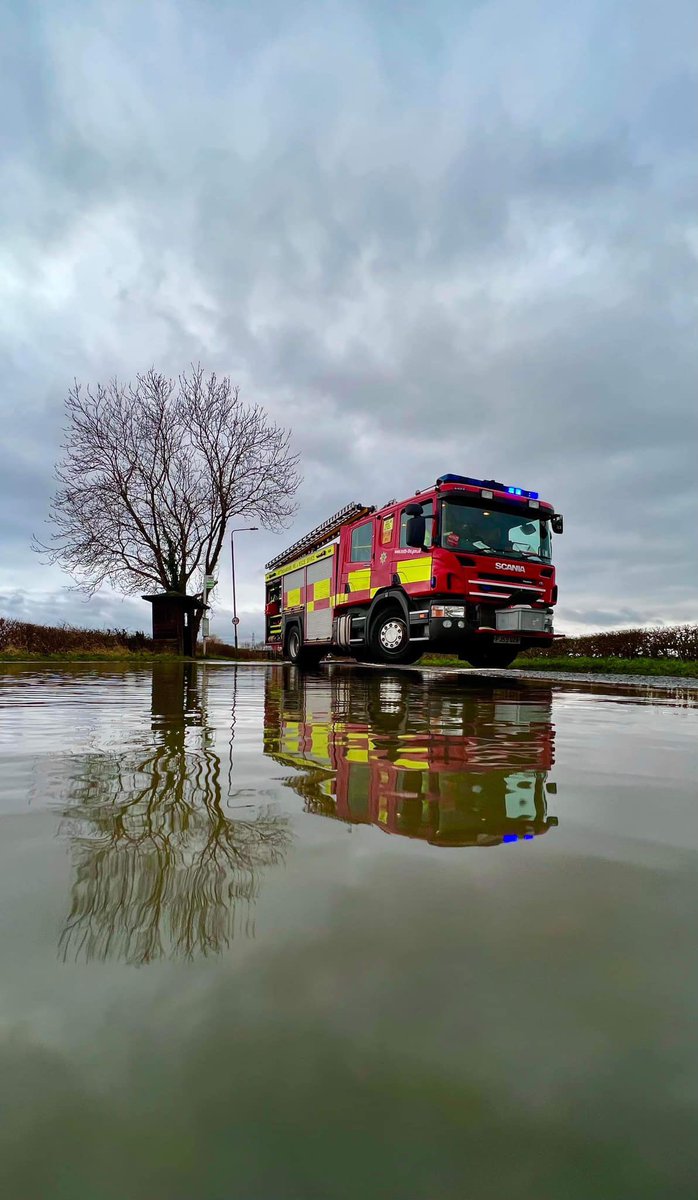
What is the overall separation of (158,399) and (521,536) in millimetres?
18279

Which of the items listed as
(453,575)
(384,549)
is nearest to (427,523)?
(453,575)

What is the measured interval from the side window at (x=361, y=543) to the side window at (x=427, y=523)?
42.3 inches

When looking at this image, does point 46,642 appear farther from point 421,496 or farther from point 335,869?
point 335,869

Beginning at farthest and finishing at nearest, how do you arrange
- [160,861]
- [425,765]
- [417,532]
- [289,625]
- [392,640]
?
[289,625], [392,640], [417,532], [425,765], [160,861]

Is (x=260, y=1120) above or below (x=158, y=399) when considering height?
below

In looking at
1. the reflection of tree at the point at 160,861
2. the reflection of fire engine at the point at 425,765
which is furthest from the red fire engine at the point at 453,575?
the reflection of tree at the point at 160,861

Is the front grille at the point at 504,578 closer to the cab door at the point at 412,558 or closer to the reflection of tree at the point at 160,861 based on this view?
the cab door at the point at 412,558

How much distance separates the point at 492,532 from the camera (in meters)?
9.82

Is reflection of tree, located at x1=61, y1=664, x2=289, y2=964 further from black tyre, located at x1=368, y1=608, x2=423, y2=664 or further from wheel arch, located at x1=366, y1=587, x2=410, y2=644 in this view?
black tyre, located at x1=368, y1=608, x2=423, y2=664

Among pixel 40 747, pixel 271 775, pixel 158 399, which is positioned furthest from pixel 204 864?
pixel 158 399

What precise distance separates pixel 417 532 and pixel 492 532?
127 cm

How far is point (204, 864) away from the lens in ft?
4.10

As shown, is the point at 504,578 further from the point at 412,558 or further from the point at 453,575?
the point at 412,558

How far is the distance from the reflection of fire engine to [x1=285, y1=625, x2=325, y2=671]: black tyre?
33.3 ft
